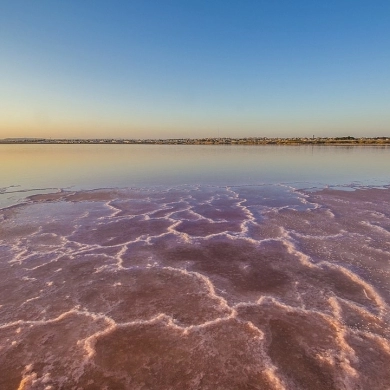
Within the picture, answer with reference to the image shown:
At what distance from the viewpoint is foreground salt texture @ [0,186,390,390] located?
4082 mm

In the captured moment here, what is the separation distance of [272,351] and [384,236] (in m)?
7.25

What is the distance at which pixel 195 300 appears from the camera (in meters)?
5.87

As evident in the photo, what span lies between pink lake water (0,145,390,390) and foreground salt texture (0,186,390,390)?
0.02 m

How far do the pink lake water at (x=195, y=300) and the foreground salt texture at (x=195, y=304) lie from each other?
0.02 m

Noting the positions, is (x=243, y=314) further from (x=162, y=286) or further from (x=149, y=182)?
(x=149, y=182)

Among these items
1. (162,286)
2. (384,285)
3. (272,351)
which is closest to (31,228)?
(162,286)

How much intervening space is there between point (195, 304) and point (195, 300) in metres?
0.14

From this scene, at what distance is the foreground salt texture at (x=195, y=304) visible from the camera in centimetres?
408

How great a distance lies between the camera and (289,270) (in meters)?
7.17

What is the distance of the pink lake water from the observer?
161 inches

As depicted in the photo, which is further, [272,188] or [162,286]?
[272,188]

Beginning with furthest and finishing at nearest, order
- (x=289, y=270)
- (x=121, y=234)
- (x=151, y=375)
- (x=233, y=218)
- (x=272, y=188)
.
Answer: (x=272, y=188) < (x=233, y=218) < (x=121, y=234) < (x=289, y=270) < (x=151, y=375)

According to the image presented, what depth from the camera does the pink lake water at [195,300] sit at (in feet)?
13.4

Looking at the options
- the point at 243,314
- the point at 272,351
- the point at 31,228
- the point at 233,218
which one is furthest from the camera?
the point at 233,218
